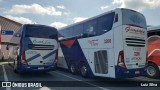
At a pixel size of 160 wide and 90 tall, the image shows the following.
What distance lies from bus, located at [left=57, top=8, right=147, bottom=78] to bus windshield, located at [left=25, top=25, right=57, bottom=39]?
193cm

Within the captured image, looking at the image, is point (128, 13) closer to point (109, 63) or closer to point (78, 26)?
point (109, 63)

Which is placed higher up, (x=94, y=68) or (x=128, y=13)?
(x=128, y=13)

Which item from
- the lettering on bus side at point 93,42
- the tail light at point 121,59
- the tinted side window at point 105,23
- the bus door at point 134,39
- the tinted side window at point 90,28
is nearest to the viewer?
the tail light at point 121,59

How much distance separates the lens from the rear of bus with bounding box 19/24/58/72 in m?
13.0

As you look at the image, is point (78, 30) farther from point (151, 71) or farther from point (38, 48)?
point (151, 71)

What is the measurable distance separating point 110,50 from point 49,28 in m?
4.92

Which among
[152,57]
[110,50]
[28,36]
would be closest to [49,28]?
[28,36]

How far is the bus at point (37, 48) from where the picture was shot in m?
13.0

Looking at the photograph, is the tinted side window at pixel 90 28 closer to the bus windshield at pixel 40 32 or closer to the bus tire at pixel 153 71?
the bus windshield at pixel 40 32

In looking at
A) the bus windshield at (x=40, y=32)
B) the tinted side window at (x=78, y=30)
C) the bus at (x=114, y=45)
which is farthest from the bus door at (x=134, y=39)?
the bus windshield at (x=40, y=32)

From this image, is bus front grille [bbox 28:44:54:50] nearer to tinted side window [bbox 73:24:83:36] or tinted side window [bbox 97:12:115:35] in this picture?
tinted side window [bbox 73:24:83:36]

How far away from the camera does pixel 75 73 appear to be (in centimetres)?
A: 1487

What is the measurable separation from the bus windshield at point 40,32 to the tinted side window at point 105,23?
3.58 m

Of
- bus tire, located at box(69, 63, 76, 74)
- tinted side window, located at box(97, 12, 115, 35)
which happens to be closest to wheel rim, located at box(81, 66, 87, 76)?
bus tire, located at box(69, 63, 76, 74)
